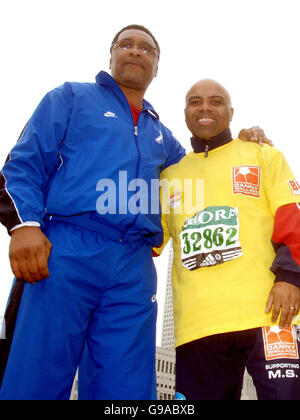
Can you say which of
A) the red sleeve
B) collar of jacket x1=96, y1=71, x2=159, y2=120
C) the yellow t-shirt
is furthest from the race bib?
collar of jacket x1=96, y1=71, x2=159, y2=120

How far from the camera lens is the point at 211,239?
332 centimetres

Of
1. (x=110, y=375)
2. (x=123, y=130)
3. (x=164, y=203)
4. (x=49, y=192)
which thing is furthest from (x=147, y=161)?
(x=110, y=375)

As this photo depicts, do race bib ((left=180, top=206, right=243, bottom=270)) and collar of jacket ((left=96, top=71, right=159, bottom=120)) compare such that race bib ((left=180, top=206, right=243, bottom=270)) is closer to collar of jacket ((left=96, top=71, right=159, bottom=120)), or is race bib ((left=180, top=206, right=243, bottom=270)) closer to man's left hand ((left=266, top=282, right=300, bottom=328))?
man's left hand ((left=266, top=282, right=300, bottom=328))

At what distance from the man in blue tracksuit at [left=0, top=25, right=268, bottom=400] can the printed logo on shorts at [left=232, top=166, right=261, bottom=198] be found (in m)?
0.70

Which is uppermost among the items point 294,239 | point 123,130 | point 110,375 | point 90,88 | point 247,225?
point 90,88

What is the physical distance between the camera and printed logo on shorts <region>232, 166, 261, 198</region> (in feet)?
11.4

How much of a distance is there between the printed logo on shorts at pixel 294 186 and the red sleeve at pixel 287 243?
140 mm

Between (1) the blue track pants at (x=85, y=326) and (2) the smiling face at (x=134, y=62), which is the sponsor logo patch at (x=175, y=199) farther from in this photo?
(2) the smiling face at (x=134, y=62)

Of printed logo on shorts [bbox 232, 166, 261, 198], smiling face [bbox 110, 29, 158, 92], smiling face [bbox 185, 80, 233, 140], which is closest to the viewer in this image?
printed logo on shorts [bbox 232, 166, 261, 198]

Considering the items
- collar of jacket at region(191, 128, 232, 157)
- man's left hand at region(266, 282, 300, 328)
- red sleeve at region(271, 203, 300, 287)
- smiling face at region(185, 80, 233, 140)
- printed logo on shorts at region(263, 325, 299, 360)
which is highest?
smiling face at region(185, 80, 233, 140)

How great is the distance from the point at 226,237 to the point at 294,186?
2.29ft
